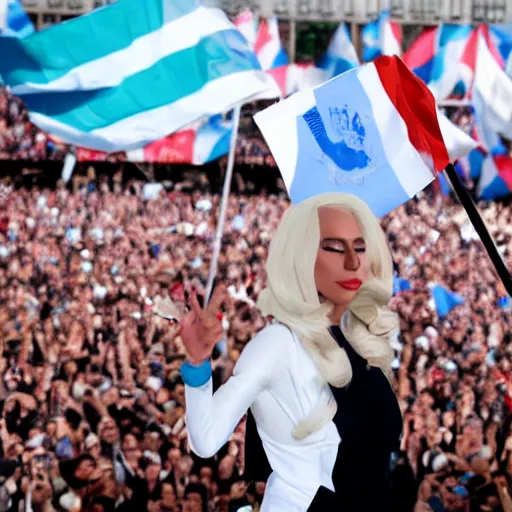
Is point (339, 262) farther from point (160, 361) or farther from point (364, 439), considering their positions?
point (160, 361)

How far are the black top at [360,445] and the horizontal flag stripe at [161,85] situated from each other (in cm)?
438

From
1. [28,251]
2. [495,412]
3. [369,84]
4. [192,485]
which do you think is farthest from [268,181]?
[369,84]

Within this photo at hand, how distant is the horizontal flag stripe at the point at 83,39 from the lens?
7.16 metres

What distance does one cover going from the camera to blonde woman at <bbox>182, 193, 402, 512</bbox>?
3129 mm

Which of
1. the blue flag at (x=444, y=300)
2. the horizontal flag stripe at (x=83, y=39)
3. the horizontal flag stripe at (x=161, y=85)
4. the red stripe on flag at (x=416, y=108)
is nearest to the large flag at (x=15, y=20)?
the horizontal flag stripe at (x=83, y=39)

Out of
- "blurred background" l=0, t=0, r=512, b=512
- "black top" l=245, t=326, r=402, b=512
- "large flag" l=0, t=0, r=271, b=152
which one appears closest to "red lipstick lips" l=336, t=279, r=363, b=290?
"black top" l=245, t=326, r=402, b=512

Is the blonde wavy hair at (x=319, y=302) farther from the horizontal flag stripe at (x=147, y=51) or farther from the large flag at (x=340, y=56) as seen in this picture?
the large flag at (x=340, y=56)

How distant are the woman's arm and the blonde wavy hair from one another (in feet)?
0.27

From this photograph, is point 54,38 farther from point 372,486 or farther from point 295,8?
point 295,8

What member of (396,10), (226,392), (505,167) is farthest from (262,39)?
(396,10)

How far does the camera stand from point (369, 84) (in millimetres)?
5129

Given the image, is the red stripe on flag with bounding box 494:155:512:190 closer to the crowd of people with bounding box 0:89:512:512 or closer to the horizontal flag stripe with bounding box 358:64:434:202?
the crowd of people with bounding box 0:89:512:512

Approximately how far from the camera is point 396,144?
4805mm

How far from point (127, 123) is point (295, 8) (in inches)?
1629
